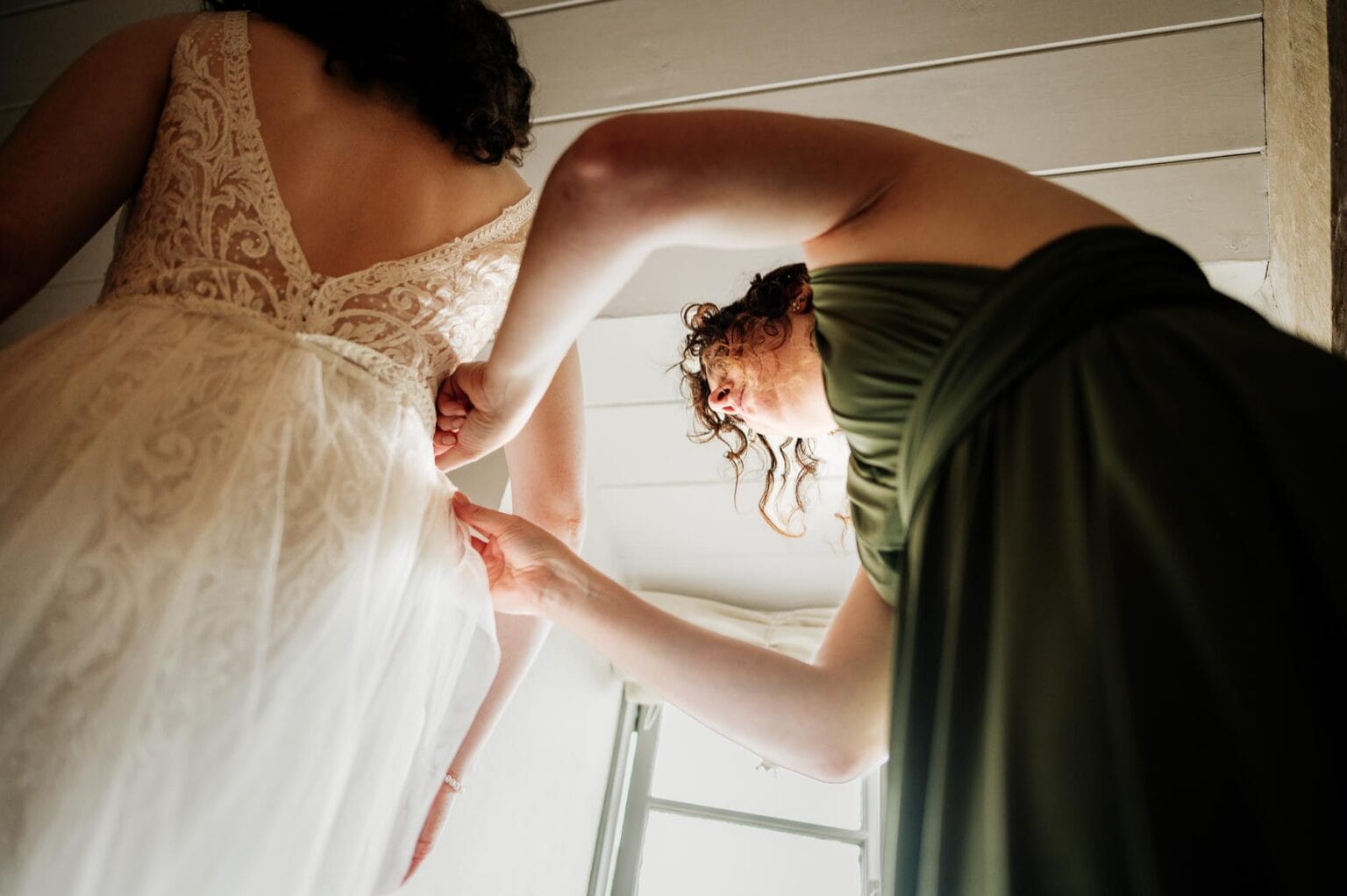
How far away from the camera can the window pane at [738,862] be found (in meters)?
2.60

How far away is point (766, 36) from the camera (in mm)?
1523

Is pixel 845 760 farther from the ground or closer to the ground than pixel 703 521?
closer to the ground

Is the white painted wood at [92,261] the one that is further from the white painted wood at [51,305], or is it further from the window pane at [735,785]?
the window pane at [735,785]

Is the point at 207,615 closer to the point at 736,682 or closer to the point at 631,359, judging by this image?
the point at 736,682

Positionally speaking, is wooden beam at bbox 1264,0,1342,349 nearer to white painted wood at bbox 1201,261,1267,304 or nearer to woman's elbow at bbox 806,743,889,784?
white painted wood at bbox 1201,261,1267,304

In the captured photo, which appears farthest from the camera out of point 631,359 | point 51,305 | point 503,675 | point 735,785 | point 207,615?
point 735,785

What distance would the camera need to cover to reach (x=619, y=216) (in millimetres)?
654

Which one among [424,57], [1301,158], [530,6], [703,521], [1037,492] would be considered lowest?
[1037,492]

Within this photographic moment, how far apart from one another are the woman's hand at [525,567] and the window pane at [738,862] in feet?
6.77

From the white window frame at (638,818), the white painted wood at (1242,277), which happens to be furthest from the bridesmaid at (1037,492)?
Answer: the white window frame at (638,818)

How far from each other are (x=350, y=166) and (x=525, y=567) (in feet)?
1.50

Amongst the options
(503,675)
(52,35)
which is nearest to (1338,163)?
(503,675)

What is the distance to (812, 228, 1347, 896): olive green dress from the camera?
14.3 inches

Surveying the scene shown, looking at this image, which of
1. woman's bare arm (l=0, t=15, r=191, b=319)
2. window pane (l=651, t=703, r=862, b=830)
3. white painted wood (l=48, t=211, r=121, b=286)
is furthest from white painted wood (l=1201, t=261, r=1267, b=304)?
white painted wood (l=48, t=211, r=121, b=286)
